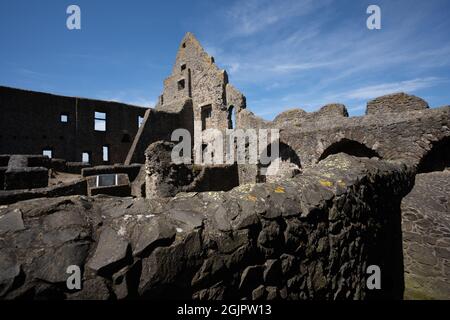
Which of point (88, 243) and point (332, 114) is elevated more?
point (332, 114)

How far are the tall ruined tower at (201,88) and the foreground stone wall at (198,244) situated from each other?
1793 cm

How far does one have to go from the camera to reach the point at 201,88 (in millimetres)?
23234

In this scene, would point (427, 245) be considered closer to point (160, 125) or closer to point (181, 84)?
point (160, 125)

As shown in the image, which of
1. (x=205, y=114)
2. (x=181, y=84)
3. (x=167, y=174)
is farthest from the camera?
(x=181, y=84)

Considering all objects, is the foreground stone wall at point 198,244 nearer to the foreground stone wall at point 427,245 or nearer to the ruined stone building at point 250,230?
the ruined stone building at point 250,230

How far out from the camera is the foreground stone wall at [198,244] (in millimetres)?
1421

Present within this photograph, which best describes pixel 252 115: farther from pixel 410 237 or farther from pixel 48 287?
pixel 48 287

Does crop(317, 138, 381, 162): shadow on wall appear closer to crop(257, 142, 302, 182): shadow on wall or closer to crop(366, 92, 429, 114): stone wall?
crop(257, 142, 302, 182): shadow on wall

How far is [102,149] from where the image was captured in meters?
20.7

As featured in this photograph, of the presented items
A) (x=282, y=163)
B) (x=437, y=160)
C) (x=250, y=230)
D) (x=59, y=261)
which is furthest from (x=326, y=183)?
(x=282, y=163)

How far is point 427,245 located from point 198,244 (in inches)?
262

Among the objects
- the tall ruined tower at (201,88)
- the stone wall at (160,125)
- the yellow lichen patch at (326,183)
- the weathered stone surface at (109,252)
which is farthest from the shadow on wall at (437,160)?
the stone wall at (160,125)
